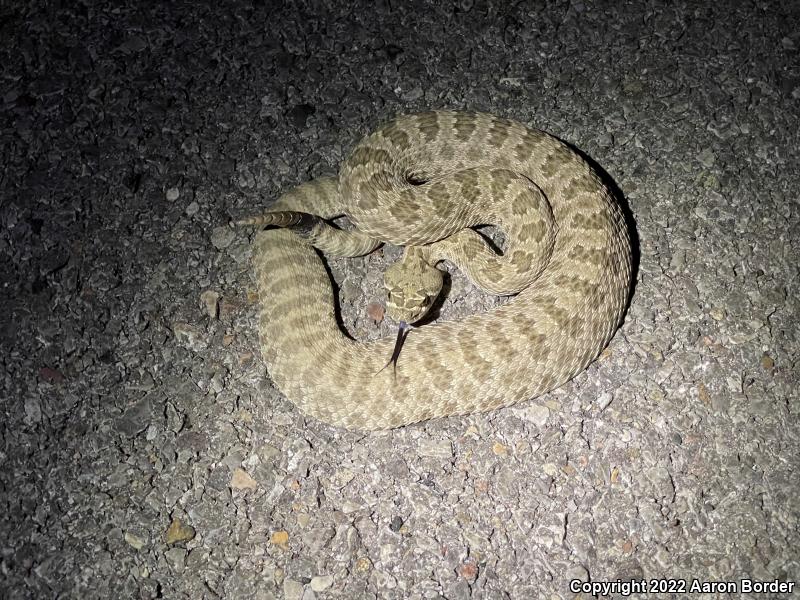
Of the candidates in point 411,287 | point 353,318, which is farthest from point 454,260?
point 353,318

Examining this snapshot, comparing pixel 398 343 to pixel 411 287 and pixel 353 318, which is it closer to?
pixel 411 287

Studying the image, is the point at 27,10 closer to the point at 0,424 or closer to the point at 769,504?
the point at 0,424

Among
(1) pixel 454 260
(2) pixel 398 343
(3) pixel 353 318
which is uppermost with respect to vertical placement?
(1) pixel 454 260

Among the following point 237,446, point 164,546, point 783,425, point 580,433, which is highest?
point 783,425

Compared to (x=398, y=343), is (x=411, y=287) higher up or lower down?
higher up

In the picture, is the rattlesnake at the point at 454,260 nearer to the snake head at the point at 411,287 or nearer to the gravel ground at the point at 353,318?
the snake head at the point at 411,287

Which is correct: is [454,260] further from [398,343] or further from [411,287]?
[398,343]

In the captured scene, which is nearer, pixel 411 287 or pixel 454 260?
pixel 411 287

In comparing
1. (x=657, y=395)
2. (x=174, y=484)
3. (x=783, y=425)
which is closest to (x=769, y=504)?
(x=783, y=425)
